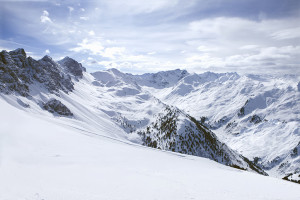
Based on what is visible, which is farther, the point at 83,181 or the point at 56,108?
the point at 56,108

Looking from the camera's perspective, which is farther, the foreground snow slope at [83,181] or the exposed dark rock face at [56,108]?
the exposed dark rock face at [56,108]

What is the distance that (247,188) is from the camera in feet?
85.7

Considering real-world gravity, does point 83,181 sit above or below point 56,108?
above

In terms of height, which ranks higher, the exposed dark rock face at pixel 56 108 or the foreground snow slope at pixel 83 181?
the foreground snow slope at pixel 83 181

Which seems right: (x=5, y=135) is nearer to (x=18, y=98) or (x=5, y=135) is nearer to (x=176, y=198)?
(x=176, y=198)

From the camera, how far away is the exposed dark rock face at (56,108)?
186400 millimetres

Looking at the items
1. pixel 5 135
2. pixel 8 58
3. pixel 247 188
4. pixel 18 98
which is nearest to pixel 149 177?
pixel 247 188

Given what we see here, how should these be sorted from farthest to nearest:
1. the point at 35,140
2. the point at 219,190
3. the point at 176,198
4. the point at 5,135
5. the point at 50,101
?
the point at 50,101 < the point at 35,140 < the point at 5,135 < the point at 219,190 < the point at 176,198

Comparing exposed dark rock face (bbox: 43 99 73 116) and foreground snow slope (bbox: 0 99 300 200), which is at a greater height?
foreground snow slope (bbox: 0 99 300 200)

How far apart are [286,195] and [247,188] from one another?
4650 millimetres

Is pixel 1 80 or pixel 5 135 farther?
pixel 1 80

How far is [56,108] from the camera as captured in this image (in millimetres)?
190625

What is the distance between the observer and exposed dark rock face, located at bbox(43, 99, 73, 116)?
7339 inches

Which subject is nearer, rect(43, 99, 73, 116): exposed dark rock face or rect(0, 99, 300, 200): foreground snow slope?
rect(0, 99, 300, 200): foreground snow slope
